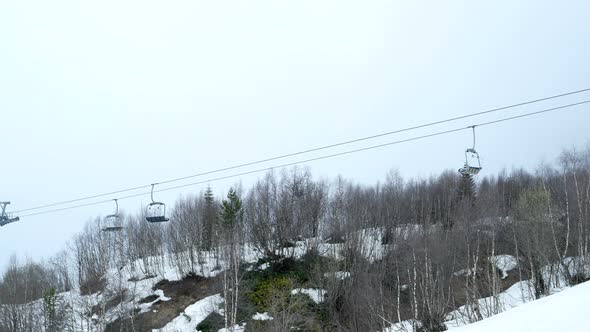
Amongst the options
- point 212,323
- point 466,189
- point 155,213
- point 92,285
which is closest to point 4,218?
point 155,213

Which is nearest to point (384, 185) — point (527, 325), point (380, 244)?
point (380, 244)

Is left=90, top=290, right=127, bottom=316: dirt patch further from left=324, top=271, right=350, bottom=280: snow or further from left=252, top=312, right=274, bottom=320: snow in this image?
left=324, top=271, right=350, bottom=280: snow

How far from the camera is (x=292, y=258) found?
1874 inches

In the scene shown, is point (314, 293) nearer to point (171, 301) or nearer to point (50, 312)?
point (171, 301)

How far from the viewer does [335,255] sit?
1724 inches

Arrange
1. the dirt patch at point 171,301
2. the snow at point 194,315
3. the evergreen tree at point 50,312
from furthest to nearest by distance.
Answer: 1. the dirt patch at point 171,301
2. the evergreen tree at point 50,312
3. the snow at point 194,315

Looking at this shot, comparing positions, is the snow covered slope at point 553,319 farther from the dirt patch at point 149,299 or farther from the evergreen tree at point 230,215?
the dirt patch at point 149,299

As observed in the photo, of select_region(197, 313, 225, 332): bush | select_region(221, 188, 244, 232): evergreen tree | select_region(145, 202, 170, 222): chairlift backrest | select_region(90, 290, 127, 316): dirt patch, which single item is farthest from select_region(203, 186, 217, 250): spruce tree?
select_region(145, 202, 170, 222): chairlift backrest

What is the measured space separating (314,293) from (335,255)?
4307 mm

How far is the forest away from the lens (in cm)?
3341

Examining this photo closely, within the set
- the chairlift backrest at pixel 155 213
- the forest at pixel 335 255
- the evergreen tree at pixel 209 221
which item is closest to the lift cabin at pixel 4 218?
the chairlift backrest at pixel 155 213

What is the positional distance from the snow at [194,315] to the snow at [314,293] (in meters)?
6.34

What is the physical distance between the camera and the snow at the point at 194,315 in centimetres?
3894

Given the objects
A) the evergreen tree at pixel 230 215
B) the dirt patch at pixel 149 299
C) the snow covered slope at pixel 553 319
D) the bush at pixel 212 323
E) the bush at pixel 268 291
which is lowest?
the bush at pixel 212 323
